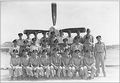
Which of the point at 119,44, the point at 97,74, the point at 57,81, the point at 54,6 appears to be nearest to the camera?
the point at 57,81

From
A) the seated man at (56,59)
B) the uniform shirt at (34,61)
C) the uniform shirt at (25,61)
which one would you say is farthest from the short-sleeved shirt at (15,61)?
the seated man at (56,59)

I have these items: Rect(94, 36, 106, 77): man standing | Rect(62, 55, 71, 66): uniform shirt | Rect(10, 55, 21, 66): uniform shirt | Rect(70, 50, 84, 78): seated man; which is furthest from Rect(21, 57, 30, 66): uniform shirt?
Rect(94, 36, 106, 77): man standing

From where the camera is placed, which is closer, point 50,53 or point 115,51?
point 50,53

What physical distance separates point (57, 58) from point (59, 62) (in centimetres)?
14

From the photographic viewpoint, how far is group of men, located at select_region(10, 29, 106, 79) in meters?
8.24

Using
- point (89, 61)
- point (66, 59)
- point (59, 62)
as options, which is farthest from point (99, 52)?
point (59, 62)

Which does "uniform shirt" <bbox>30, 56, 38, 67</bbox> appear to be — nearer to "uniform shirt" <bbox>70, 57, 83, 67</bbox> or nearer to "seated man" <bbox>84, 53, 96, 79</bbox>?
"uniform shirt" <bbox>70, 57, 83, 67</bbox>

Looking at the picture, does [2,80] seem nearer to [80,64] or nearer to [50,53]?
[50,53]

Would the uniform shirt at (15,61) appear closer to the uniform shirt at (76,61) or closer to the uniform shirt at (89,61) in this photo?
the uniform shirt at (76,61)

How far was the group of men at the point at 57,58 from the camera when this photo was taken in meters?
8.24

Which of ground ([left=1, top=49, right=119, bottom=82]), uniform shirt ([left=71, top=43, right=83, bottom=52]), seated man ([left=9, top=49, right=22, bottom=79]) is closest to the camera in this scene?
seated man ([left=9, top=49, right=22, bottom=79])

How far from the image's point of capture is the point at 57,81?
803 cm

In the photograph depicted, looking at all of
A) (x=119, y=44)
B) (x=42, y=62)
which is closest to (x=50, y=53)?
(x=42, y=62)

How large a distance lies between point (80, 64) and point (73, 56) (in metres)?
0.32
